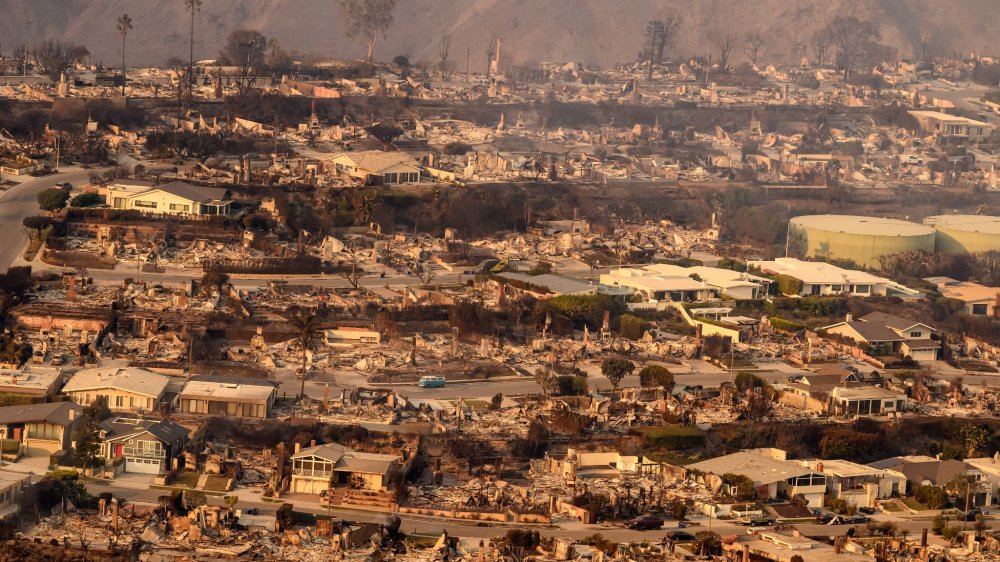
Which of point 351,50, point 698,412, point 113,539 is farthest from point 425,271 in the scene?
point 351,50

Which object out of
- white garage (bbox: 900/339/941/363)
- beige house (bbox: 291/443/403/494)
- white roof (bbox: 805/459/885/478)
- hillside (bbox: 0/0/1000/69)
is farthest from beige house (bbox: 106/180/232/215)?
hillside (bbox: 0/0/1000/69)

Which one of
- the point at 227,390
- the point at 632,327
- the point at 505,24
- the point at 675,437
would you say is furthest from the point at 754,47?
the point at 227,390

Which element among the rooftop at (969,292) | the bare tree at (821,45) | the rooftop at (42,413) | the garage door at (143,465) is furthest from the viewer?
the bare tree at (821,45)

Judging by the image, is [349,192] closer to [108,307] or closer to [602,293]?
[602,293]

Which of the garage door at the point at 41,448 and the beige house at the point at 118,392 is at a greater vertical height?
the beige house at the point at 118,392

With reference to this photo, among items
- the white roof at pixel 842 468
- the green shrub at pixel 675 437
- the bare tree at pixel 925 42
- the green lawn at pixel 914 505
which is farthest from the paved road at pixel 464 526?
the bare tree at pixel 925 42

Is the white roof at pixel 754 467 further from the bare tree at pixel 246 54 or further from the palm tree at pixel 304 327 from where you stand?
the bare tree at pixel 246 54
